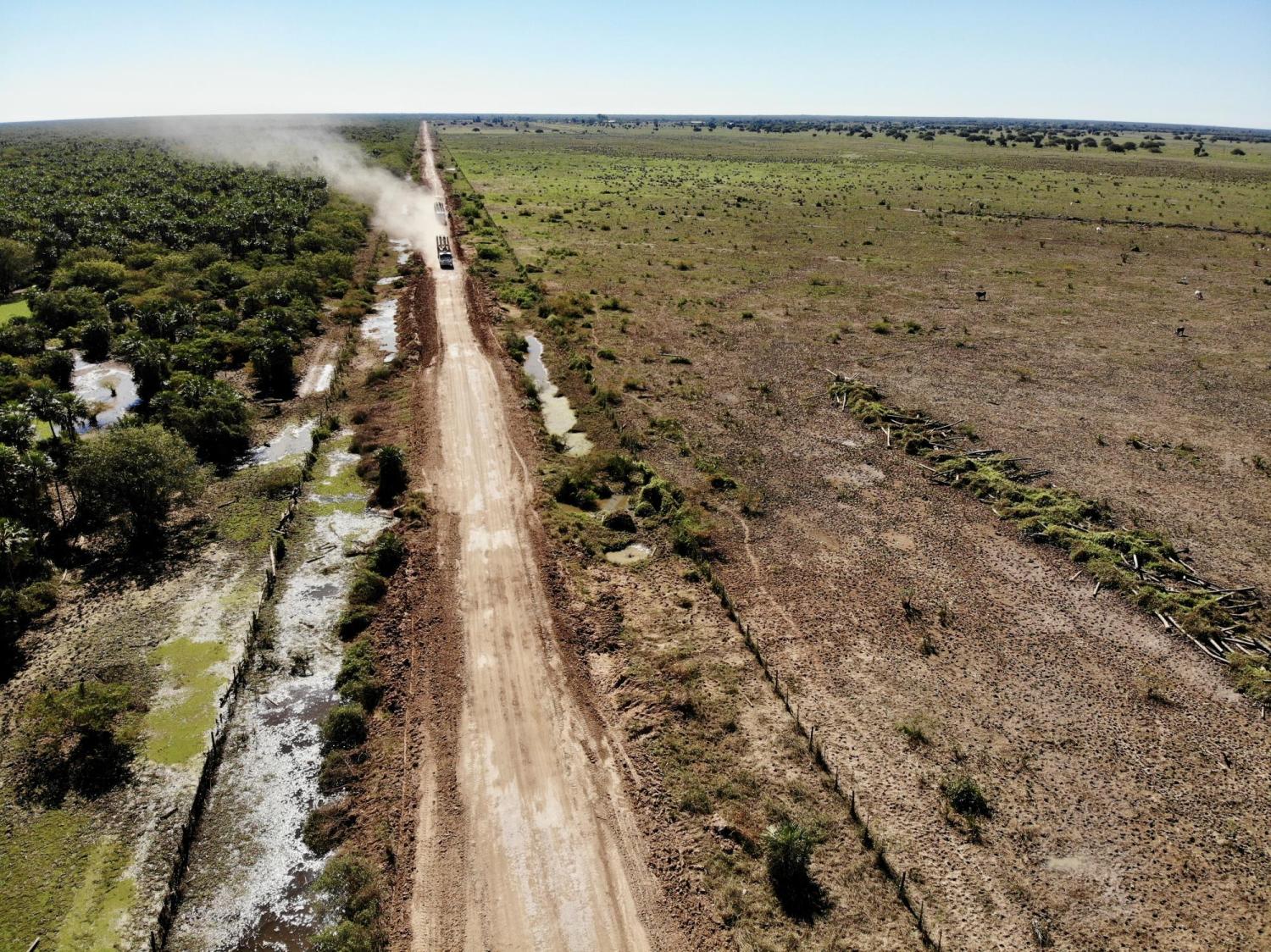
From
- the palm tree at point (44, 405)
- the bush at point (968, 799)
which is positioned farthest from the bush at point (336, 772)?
the palm tree at point (44, 405)

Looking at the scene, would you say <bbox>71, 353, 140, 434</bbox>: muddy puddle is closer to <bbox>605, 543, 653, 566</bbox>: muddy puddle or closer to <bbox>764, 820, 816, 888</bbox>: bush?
<bbox>605, 543, 653, 566</bbox>: muddy puddle

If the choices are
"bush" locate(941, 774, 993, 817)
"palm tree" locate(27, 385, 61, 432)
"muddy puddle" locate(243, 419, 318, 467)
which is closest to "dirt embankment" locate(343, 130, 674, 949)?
"bush" locate(941, 774, 993, 817)

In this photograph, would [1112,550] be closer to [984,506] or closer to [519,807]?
[984,506]

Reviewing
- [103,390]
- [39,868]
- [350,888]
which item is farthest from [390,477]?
[103,390]

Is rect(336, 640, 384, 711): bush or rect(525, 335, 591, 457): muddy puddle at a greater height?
rect(525, 335, 591, 457): muddy puddle

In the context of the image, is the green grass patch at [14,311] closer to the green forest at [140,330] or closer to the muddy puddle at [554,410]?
the green forest at [140,330]

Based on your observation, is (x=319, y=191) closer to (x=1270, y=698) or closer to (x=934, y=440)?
(x=934, y=440)
